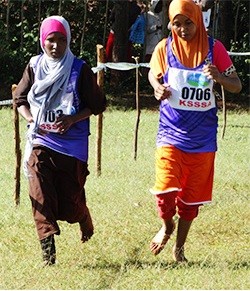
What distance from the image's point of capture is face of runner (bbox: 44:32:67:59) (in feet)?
22.2

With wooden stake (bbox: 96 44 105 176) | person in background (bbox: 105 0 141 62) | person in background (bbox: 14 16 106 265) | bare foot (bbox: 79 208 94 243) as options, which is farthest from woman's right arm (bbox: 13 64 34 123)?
person in background (bbox: 105 0 141 62)

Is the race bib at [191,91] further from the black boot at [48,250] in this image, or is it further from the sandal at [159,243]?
the black boot at [48,250]

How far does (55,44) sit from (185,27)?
89 cm

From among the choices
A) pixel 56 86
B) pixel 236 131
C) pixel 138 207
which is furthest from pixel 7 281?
pixel 236 131

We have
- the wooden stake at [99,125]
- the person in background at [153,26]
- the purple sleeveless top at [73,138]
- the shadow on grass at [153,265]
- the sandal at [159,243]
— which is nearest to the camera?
the shadow on grass at [153,265]

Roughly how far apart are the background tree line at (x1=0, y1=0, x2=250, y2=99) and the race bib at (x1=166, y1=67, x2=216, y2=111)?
11.9m

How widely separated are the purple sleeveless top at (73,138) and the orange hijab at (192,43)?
68 cm

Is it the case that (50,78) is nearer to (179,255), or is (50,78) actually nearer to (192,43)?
(192,43)

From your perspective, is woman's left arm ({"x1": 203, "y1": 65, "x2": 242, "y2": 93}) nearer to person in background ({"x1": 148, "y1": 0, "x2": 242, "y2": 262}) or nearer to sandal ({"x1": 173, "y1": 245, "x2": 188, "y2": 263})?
person in background ({"x1": 148, "y1": 0, "x2": 242, "y2": 262})

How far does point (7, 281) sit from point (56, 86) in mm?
1378

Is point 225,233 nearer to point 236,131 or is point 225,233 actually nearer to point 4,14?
point 236,131

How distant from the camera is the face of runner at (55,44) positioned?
6754mm

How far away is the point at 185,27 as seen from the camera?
6688mm

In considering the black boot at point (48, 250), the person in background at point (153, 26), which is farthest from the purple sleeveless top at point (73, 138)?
the person in background at point (153, 26)
